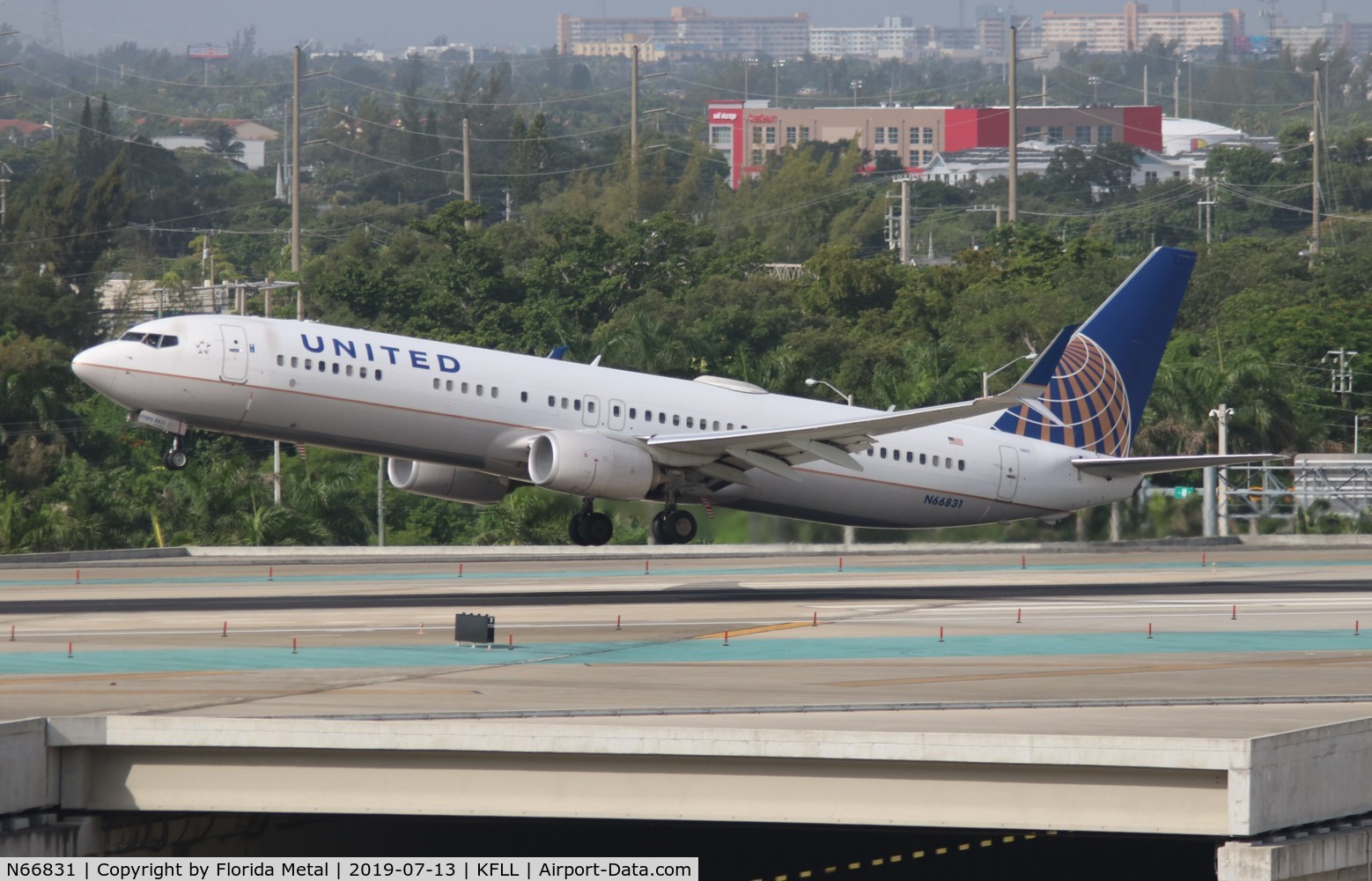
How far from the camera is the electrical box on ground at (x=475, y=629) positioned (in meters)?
35.8

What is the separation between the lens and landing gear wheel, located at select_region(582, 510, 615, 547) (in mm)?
46594

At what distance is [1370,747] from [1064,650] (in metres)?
11.6

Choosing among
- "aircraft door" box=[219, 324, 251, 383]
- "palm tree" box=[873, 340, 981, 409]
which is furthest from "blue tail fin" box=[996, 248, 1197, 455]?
"palm tree" box=[873, 340, 981, 409]

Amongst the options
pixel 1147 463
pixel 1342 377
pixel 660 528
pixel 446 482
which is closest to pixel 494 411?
pixel 446 482

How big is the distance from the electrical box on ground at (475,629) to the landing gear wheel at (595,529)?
10.7 metres

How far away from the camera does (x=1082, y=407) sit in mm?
51469

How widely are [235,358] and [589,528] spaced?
32.5 ft

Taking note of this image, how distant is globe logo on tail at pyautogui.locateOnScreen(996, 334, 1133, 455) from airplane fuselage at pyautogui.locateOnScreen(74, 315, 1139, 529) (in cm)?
85

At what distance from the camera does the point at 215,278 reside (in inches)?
6363

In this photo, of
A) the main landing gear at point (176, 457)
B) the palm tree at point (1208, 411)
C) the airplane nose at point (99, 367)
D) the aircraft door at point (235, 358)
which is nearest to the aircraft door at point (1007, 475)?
the aircraft door at point (235, 358)

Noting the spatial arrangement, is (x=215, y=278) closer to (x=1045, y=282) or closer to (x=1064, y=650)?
(x=1045, y=282)

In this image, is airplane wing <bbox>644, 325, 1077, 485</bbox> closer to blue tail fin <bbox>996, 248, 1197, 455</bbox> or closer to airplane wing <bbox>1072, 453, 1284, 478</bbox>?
airplane wing <bbox>1072, 453, 1284, 478</bbox>

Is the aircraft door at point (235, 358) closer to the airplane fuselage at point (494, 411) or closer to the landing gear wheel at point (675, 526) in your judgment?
the airplane fuselage at point (494, 411)

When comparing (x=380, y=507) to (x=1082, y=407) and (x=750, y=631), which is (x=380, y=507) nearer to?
(x=1082, y=407)
